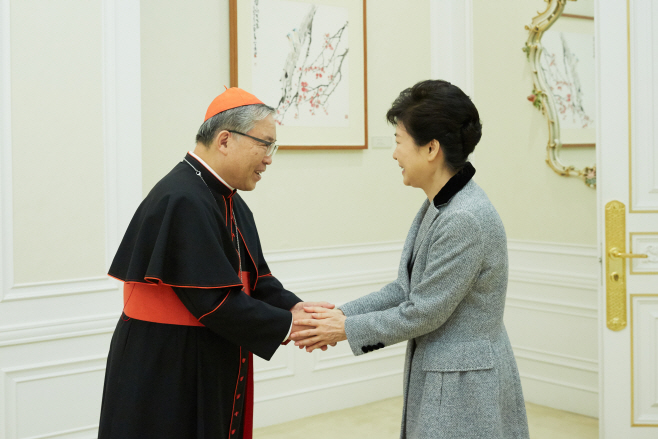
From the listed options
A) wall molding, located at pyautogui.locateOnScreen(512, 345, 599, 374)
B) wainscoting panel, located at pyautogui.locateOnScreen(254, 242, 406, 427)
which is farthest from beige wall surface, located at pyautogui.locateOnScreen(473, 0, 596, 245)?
wainscoting panel, located at pyautogui.locateOnScreen(254, 242, 406, 427)

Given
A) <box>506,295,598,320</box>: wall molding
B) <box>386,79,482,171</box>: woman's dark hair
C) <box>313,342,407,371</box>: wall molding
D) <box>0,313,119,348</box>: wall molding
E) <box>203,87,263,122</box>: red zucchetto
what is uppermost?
<box>203,87,263,122</box>: red zucchetto

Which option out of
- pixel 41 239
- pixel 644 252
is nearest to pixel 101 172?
pixel 41 239

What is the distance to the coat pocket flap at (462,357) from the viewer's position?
1.76m

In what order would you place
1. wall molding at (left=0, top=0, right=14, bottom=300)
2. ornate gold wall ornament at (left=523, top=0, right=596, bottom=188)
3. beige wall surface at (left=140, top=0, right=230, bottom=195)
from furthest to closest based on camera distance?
ornate gold wall ornament at (left=523, top=0, right=596, bottom=188) → beige wall surface at (left=140, top=0, right=230, bottom=195) → wall molding at (left=0, top=0, right=14, bottom=300)

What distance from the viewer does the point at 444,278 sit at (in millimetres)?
1749

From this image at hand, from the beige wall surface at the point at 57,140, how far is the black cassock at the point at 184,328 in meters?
0.98

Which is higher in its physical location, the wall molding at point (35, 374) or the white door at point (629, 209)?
the white door at point (629, 209)

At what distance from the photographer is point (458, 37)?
4.32 metres

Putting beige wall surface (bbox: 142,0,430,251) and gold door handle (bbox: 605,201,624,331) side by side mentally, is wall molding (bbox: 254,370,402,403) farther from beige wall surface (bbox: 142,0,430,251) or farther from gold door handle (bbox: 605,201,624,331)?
gold door handle (bbox: 605,201,624,331)

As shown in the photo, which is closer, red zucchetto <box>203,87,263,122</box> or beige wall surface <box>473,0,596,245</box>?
red zucchetto <box>203,87,263,122</box>

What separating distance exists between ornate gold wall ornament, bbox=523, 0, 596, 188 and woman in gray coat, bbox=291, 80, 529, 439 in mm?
2232

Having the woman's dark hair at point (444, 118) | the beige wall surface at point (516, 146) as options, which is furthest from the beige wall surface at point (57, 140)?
the beige wall surface at point (516, 146)

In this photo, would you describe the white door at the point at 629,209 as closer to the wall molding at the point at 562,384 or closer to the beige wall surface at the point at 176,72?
the wall molding at the point at 562,384

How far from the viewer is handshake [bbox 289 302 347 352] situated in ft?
6.84
